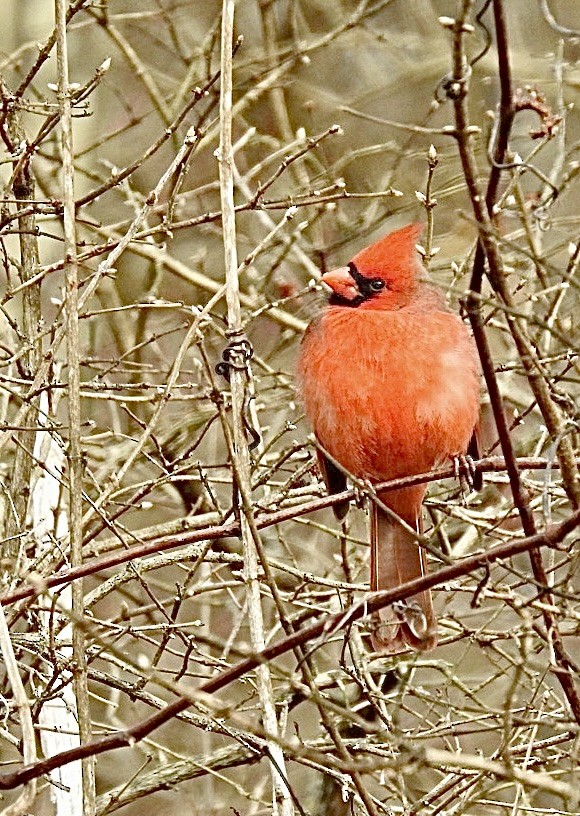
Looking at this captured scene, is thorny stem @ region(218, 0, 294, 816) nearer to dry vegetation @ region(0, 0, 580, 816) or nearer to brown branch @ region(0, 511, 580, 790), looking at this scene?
dry vegetation @ region(0, 0, 580, 816)

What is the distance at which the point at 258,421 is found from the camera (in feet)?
15.3

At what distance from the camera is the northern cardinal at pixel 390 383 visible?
362 cm

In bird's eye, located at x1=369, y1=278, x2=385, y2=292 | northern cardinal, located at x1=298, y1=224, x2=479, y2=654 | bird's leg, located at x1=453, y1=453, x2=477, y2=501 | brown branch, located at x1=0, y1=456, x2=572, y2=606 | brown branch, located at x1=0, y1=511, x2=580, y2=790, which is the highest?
bird's eye, located at x1=369, y1=278, x2=385, y2=292

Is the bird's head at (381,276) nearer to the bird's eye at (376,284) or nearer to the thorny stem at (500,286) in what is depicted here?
the bird's eye at (376,284)

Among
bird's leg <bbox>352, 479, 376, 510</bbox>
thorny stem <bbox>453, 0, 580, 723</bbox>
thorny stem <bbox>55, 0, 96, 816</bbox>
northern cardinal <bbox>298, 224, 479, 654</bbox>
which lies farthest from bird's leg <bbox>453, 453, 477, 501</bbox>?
thorny stem <bbox>55, 0, 96, 816</bbox>

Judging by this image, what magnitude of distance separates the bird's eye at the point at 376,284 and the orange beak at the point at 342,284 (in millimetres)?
46

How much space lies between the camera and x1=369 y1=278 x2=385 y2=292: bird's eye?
12.7 feet

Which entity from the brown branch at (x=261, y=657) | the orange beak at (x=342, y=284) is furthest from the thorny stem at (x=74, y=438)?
the orange beak at (x=342, y=284)

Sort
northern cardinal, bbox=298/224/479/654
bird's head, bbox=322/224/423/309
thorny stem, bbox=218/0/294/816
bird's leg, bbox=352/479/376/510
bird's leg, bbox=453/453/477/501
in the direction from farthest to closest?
1. bird's head, bbox=322/224/423/309
2. northern cardinal, bbox=298/224/479/654
3. bird's leg, bbox=453/453/477/501
4. bird's leg, bbox=352/479/376/510
5. thorny stem, bbox=218/0/294/816

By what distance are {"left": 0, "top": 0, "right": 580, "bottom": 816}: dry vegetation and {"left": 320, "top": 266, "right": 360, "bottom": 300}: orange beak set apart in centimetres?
29

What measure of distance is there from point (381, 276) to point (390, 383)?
0.41 meters

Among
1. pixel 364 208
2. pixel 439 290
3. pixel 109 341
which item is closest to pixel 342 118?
pixel 364 208

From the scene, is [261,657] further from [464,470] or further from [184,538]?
[464,470]

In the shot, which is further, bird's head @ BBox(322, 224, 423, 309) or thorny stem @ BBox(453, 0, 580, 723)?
bird's head @ BBox(322, 224, 423, 309)
